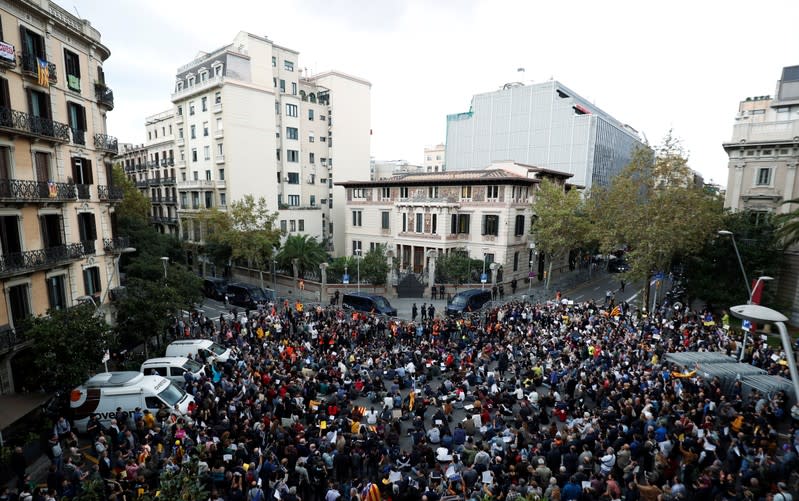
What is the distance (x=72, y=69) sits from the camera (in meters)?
21.8

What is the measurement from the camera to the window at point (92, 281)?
22750 millimetres

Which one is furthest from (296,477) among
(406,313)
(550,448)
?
(406,313)

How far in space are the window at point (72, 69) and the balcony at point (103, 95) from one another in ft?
5.19

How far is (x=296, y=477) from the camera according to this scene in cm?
1204

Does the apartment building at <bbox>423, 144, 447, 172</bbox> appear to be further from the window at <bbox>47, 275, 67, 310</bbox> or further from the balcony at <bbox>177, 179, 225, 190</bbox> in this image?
the window at <bbox>47, 275, 67, 310</bbox>

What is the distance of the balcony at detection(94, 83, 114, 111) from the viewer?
934 inches

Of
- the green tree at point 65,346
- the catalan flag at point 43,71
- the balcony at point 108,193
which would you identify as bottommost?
the green tree at point 65,346

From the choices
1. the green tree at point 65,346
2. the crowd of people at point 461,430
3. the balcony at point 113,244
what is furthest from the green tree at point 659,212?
the balcony at point 113,244

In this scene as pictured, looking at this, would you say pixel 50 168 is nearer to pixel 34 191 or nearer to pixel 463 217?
pixel 34 191

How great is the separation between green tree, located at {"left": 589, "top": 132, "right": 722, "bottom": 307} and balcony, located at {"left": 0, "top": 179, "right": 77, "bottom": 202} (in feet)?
116

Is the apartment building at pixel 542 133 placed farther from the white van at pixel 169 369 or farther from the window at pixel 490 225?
the white van at pixel 169 369

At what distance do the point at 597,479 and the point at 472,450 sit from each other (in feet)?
11.6

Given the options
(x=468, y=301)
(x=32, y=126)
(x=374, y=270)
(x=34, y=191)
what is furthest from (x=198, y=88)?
(x=468, y=301)

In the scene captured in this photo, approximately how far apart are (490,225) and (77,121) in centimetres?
3418
